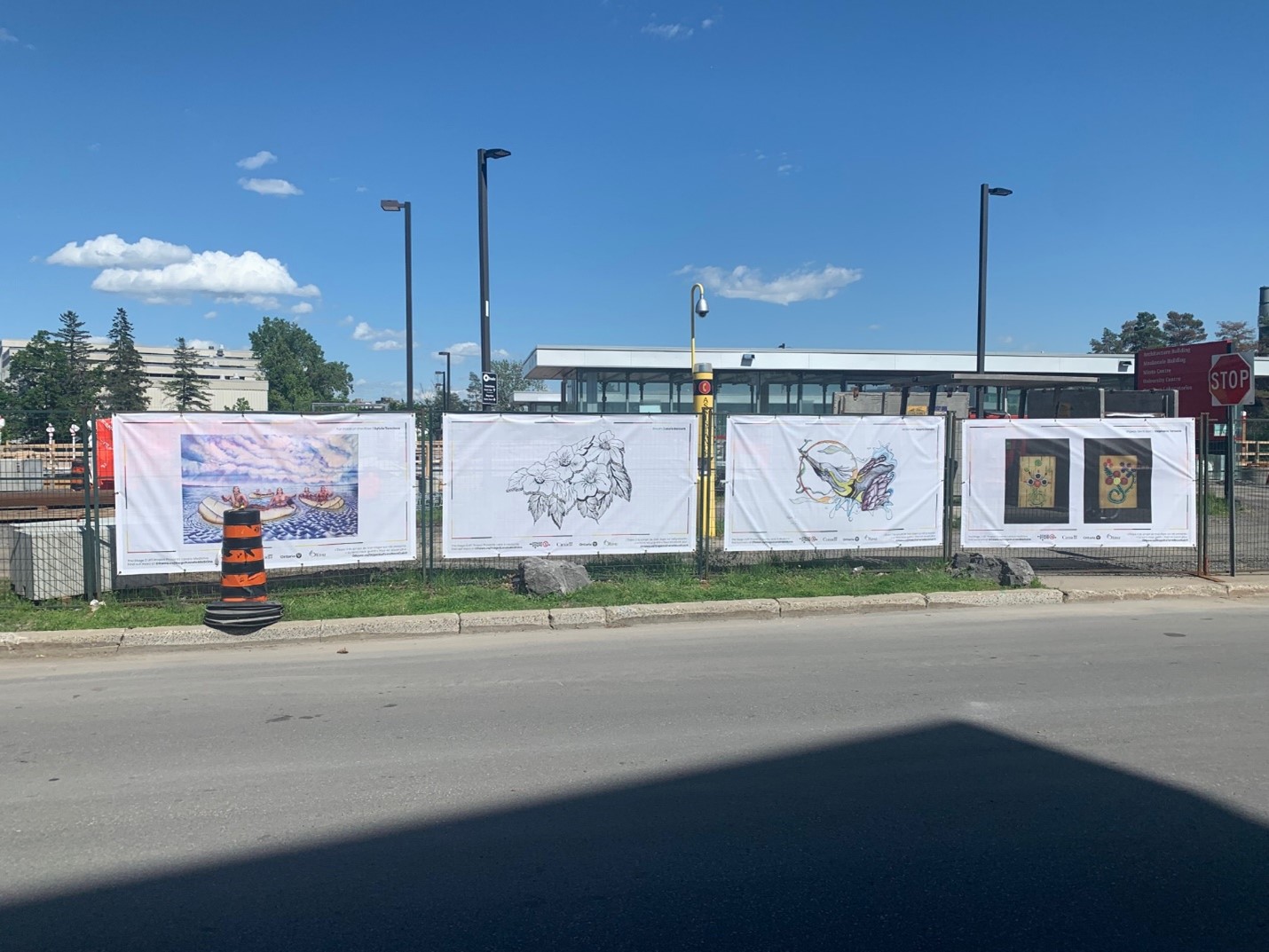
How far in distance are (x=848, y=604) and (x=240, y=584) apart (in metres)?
6.30

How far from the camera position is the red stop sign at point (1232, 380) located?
11.9 meters

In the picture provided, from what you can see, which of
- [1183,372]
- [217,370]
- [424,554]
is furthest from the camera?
[217,370]

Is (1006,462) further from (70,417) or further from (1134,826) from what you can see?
(70,417)

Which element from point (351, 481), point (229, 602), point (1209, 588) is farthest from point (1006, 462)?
point (229, 602)

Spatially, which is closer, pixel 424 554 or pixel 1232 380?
pixel 424 554

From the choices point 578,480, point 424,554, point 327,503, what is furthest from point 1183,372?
point 327,503

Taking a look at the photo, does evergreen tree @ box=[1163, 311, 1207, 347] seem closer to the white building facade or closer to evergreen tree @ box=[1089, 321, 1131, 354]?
evergreen tree @ box=[1089, 321, 1131, 354]

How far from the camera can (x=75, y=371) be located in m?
56.8

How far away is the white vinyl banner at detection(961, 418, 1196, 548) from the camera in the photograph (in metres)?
12.0

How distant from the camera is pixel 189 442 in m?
9.93

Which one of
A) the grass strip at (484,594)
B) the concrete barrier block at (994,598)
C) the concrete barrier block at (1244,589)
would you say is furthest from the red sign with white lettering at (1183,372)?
the grass strip at (484,594)

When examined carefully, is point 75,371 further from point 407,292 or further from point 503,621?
point 503,621

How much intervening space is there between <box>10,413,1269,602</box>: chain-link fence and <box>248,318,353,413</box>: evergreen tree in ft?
335

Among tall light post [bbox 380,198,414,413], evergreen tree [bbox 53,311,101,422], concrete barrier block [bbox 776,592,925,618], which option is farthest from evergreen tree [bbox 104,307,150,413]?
concrete barrier block [bbox 776,592,925,618]
